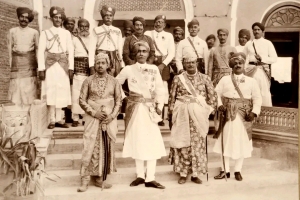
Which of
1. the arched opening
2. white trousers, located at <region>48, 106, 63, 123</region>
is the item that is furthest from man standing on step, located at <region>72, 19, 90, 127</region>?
the arched opening

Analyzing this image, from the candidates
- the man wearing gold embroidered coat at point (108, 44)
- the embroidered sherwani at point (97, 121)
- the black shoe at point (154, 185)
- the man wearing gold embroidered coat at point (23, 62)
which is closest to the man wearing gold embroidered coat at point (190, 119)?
the black shoe at point (154, 185)

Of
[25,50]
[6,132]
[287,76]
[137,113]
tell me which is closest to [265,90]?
[287,76]

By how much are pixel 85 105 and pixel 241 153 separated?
1.91 m

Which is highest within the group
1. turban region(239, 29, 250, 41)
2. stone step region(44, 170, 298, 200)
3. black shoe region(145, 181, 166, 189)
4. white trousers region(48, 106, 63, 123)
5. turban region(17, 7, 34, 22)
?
turban region(17, 7, 34, 22)

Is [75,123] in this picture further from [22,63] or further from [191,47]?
[191,47]

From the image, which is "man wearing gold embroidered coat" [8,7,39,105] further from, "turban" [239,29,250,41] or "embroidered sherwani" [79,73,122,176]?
"turban" [239,29,250,41]

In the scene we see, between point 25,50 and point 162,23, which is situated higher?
point 162,23

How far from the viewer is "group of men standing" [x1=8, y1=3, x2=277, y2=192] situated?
440 cm

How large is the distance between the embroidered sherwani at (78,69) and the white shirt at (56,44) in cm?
24

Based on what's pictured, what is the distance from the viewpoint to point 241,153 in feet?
16.0

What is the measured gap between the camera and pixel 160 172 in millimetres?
4871

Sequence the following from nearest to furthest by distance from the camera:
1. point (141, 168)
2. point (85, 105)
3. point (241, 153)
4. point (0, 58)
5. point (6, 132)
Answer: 1. point (6, 132)
2. point (85, 105)
3. point (141, 168)
4. point (241, 153)
5. point (0, 58)

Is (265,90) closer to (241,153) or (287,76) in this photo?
(287,76)

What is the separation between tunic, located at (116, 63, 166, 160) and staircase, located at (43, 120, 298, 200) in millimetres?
378
